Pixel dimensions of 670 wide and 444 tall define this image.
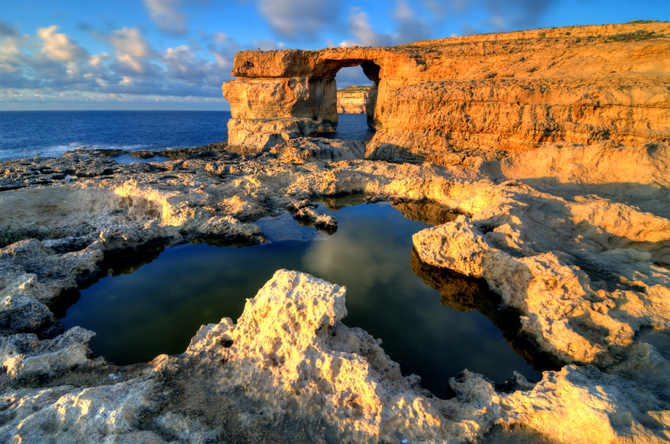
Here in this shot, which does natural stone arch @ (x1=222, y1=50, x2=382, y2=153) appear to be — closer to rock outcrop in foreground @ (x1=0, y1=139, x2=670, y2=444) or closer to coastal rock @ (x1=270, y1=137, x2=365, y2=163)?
coastal rock @ (x1=270, y1=137, x2=365, y2=163)

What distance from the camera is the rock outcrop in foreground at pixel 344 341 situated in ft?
9.53

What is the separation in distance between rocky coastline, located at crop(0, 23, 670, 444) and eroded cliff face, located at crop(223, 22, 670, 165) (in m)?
3.78

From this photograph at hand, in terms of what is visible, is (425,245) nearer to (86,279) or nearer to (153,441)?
(153,441)

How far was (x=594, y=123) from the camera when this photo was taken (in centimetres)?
1284

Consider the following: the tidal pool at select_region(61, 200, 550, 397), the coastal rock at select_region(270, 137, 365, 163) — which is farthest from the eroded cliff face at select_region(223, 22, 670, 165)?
the tidal pool at select_region(61, 200, 550, 397)

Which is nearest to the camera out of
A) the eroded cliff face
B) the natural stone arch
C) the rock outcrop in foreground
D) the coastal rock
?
the rock outcrop in foreground

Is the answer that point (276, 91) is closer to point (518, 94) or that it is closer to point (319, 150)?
point (319, 150)

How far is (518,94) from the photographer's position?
1414cm

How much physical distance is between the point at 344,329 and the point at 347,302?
1709 mm

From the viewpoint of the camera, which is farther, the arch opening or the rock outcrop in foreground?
the arch opening

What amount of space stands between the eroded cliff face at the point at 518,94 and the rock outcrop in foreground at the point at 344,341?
15.0 ft

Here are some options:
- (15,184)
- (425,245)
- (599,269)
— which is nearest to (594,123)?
(599,269)

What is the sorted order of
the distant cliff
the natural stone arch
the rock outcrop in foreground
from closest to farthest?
the rock outcrop in foreground
the natural stone arch
the distant cliff

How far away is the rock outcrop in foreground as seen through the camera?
291 cm
